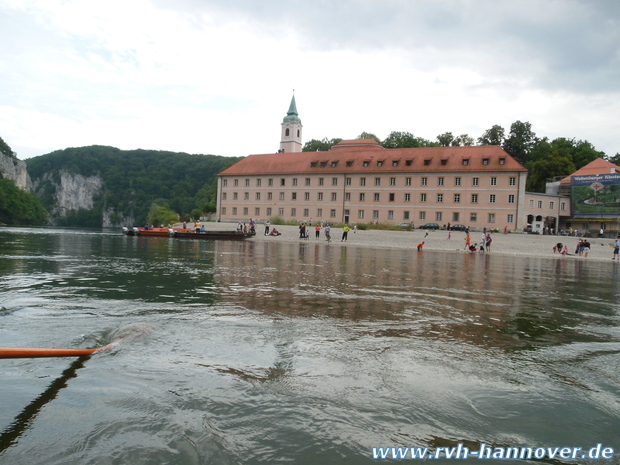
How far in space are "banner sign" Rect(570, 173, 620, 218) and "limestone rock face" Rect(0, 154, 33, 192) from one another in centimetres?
13203

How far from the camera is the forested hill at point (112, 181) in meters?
174

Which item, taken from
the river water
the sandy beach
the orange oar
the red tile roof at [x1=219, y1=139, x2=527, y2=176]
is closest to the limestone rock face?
the red tile roof at [x1=219, y1=139, x2=527, y2=176]

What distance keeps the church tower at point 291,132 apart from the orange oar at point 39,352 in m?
112

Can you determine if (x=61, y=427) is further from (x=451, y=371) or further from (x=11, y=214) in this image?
(x=11, y=214)

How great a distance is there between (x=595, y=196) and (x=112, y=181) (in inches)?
6664

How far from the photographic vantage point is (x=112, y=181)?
18638 centimetres

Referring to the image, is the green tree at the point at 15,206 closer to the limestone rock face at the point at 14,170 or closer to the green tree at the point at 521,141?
the limestone rock face at the point at 14,170

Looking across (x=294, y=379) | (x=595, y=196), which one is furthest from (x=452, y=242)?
(x=294, y=379)

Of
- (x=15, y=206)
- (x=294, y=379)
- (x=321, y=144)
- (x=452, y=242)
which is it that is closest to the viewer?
(x=294, y=379)

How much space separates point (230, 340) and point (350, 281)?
8.92 metres

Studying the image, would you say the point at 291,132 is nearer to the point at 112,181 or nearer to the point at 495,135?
the point at 495,135

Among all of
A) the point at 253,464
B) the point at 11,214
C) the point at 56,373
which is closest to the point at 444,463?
the point at 253,464

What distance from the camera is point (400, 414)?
5.00m

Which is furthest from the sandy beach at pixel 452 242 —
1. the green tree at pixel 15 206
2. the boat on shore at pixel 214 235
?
the green tree at pixel 15 206
